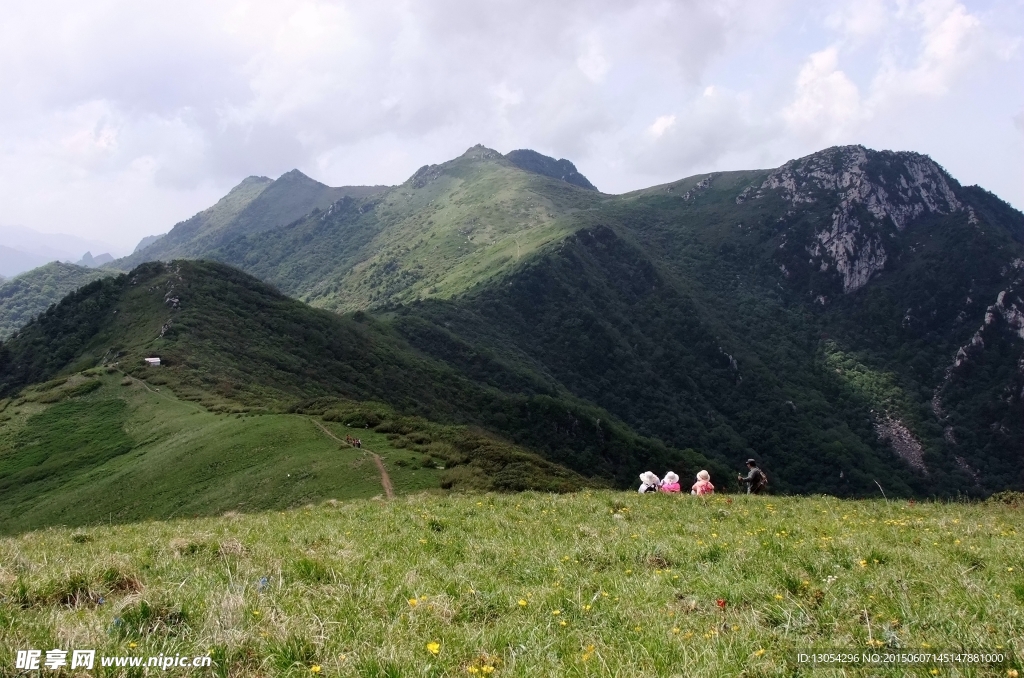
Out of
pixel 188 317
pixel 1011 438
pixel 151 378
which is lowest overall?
pixel 1011 438

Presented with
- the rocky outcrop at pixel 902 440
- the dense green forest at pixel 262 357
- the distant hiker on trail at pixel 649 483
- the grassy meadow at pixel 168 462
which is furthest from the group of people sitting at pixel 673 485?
the rocky outcrop at pixel 902 440

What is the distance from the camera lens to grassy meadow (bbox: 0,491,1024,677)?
5625 millimetres

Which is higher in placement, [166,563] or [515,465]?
[166,563]

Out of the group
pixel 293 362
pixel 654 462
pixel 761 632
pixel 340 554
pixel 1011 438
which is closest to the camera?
pixel 761 632

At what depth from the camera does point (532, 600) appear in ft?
24.5

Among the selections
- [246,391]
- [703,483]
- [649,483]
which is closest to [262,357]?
[246,391]

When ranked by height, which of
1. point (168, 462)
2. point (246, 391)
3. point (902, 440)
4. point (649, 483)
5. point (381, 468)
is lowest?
point (902, 440)

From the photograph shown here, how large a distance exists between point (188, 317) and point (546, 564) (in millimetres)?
92661

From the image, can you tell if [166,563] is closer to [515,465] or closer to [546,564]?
[546,564]

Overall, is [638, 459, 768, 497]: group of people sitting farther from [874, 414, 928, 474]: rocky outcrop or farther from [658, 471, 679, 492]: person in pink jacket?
[874, 414, 928, 474]: rocky outcrop

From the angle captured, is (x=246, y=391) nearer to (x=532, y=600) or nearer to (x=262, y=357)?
(x=262, y=357)

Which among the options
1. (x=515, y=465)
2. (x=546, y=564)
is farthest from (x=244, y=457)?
(x=546, y=564)

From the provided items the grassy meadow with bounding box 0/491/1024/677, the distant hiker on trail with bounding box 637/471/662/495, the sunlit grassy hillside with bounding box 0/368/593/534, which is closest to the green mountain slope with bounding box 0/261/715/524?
the sunlit grassy hillside with bounding box 0/368/593/534

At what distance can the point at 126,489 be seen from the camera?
39.0 metres
